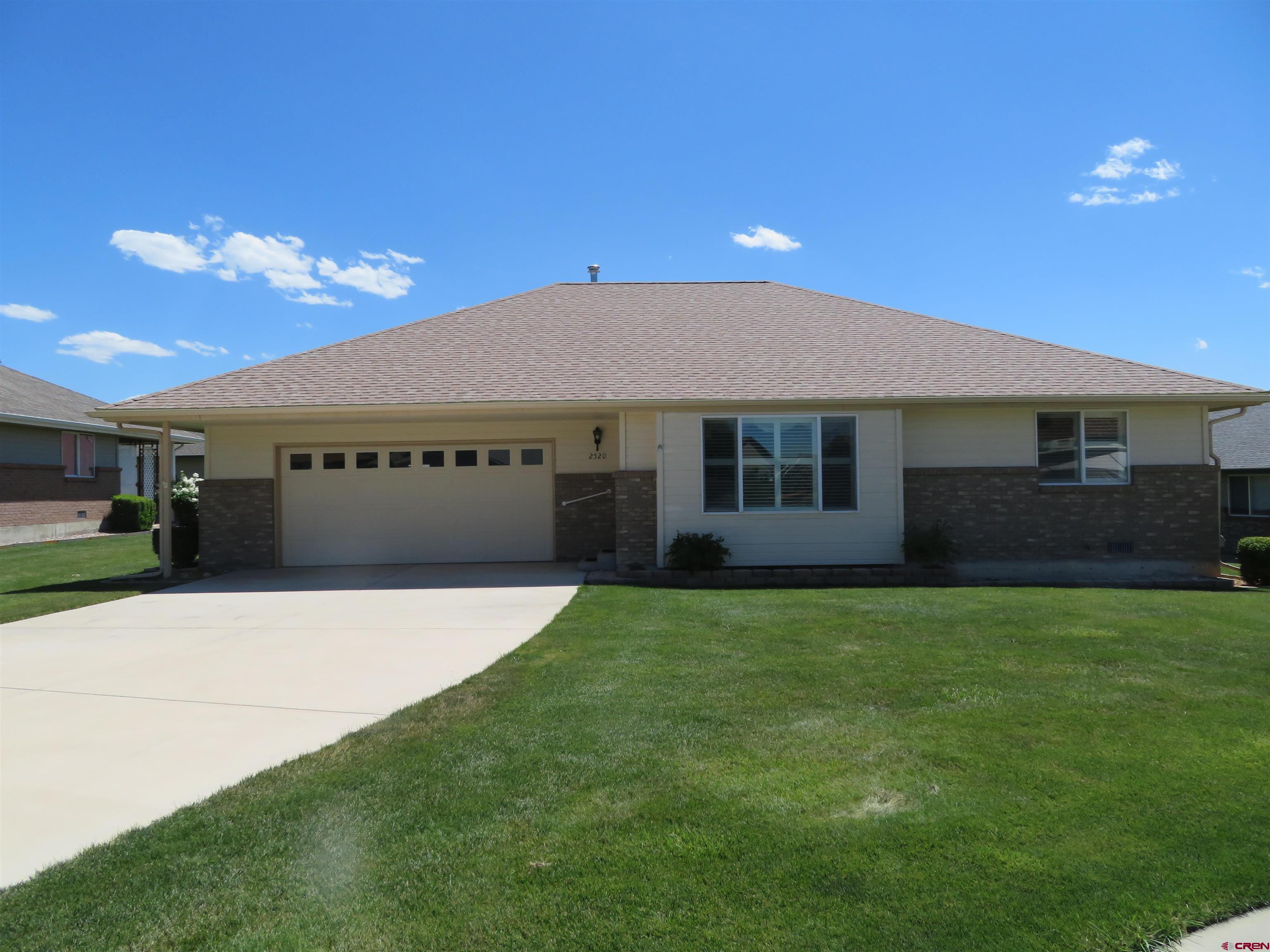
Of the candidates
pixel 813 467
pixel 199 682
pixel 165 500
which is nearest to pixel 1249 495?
pixel 813 467

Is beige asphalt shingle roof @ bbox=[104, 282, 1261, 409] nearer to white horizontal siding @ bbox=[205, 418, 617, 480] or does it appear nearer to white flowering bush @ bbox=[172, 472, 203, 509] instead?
white horizontal siding @ bbox=[205, 418, 617, 480]

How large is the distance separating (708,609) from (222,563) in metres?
9.17

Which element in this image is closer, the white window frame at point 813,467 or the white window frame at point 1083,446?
the white window frame at point 813,467

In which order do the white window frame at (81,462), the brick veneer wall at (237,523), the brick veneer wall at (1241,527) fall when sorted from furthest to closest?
the white window frame at (81,462), the brick veneer wall at (1241,527), the brick veneer wall at (237,523)

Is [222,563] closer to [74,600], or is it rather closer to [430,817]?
[74,600]

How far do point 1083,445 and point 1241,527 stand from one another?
13.2 meters

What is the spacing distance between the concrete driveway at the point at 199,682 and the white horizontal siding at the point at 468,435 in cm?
306

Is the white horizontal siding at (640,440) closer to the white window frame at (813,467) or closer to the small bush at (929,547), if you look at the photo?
the white window frame at (813,467)

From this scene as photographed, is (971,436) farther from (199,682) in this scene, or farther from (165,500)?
(165,500)

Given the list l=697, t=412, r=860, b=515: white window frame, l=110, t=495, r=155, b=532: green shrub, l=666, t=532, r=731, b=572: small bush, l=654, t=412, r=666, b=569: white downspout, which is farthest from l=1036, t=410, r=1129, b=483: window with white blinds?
l=110, t=495, r=155, b=532: green shrub

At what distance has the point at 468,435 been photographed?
13.7 meters

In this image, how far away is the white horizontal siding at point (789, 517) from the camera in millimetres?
11906

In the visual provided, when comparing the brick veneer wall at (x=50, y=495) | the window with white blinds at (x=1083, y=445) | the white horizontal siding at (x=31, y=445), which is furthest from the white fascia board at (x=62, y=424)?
the window with white blinds at (x=1083, y=445)

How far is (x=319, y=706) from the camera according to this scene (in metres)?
5.30
